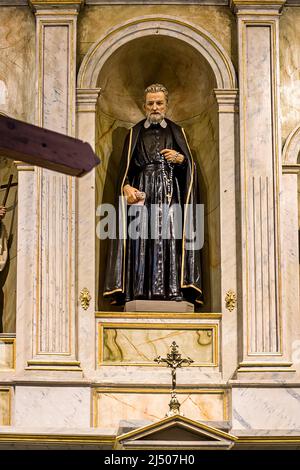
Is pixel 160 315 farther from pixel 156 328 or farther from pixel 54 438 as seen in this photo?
pixel 54 438

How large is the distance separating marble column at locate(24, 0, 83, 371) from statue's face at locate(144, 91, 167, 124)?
0.92 metres

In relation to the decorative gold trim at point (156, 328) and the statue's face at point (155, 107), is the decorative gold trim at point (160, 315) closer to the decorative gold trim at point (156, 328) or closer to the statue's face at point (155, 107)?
the decorative gold trim at point (156, 328)

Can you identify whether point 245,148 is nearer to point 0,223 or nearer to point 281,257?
point 281,257

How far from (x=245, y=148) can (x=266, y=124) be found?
0.34 meters

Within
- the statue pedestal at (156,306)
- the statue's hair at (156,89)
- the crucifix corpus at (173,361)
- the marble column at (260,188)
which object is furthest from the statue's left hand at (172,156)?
the crucifix corpus at (173,361)

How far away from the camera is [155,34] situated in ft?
55.9

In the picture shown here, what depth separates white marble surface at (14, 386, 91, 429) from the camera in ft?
51.4

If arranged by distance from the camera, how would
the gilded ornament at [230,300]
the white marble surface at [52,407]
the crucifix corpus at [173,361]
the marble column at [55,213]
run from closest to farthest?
the crucifix corpus at [173,361], the white marble surface at [52,407], the marble column at [55,213], the gilded ornament at [230,300]

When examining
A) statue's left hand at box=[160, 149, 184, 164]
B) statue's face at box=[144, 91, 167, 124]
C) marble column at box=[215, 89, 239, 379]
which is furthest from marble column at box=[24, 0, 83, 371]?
marble column at box=[215, 89, 239, 379]

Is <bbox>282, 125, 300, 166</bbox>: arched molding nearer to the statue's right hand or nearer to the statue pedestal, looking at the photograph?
the statue's right hand

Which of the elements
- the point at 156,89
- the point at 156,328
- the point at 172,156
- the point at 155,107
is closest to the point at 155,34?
the point at 156,89

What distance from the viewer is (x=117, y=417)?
1591cm

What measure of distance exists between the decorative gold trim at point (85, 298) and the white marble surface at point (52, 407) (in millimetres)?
901

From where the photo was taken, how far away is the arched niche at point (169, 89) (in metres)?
16.8
